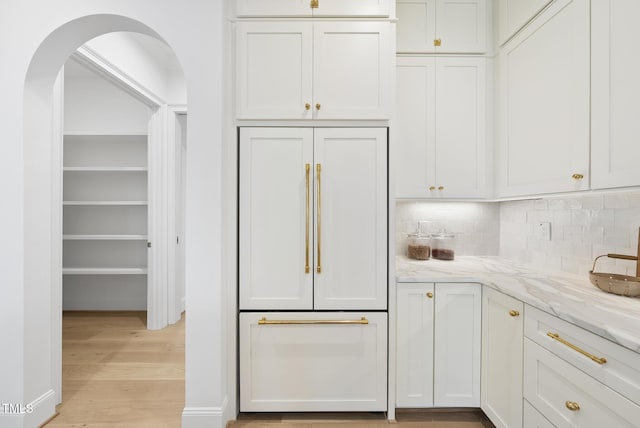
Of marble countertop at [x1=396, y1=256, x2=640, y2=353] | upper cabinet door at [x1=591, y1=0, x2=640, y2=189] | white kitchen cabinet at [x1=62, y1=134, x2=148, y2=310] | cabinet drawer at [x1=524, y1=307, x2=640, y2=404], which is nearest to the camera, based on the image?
cabinet drawer at [x1=524, y1=307, x2=640, y2=404]

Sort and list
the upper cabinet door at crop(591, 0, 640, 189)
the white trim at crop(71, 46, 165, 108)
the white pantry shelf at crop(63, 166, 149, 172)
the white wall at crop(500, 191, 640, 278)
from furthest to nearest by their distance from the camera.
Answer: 1. the white pantry shelf at crop(63, 166, 149, 172)
2. the white trim at crop(71, 46, 165, 108)
3. the white wall at crop(500, 191, 640, 278)
4. the upper cabinet door at crop(591, 0, 640, 189)

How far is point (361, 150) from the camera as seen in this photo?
1812mm

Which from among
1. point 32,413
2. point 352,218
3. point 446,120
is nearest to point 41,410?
point 32,413

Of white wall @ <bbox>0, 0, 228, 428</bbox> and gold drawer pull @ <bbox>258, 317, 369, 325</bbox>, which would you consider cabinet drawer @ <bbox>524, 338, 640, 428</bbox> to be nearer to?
gold drawer pull @ <bbox>258, 317, 369, 325</bbox>

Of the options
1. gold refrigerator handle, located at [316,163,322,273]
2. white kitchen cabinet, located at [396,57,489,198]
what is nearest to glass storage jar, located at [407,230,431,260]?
white kitchen cabinet, located at [396,57,489,198]

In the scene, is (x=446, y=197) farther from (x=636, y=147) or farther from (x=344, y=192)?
(x=636, y=147)

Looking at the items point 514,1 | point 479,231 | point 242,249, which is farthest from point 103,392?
point 514,1

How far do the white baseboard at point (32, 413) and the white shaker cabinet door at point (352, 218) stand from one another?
5.72 ft

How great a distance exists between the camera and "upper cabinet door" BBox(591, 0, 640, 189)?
3.98ft

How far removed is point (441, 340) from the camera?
5.97 feet

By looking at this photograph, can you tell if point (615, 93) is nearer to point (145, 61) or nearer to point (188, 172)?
point (188, 172)

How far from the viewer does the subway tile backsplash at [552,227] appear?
1605 millimetres

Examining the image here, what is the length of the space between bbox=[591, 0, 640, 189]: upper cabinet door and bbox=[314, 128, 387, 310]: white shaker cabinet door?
39.2 inches

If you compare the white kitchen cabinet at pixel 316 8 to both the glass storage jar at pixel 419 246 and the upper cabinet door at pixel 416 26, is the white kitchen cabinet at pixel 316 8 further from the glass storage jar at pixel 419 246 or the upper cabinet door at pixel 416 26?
the glass storage jar at pixel 419 246
